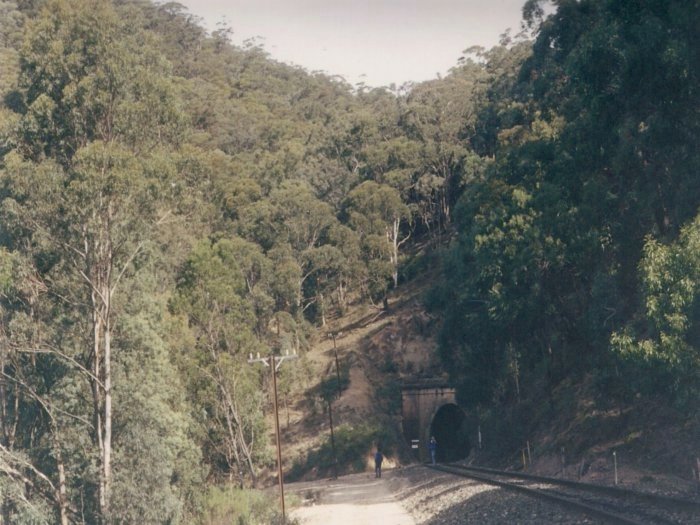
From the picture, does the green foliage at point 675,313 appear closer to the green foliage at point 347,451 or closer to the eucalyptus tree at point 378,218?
the green foliage at point 347,451

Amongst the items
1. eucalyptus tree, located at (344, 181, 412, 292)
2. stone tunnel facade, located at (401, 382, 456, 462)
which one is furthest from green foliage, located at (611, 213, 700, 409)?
eucalyptus tree, located at (344, 181, 412, 292)

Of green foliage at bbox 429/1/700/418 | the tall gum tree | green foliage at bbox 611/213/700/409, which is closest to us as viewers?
green foliage at bbox 611/213/700/409

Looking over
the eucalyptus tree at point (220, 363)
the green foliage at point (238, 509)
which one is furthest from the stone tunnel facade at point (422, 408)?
the green foliage at point (238, 509)

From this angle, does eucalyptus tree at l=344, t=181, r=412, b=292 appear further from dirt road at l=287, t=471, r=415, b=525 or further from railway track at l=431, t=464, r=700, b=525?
railway track at l=431, t=464, r=700, b=525

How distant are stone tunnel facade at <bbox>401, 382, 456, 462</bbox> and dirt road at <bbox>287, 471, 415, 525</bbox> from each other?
18829 millimetres

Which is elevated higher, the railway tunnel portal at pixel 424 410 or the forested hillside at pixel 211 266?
the forested hillside at pixel 211 266

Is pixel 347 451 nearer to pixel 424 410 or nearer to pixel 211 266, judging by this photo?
pixel 424 410

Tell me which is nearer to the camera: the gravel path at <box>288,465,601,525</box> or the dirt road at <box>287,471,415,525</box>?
the gravel path at <box>288,465,601,525</box>

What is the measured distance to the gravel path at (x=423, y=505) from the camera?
704 inches

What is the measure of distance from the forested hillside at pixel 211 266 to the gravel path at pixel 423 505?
15.8 ft

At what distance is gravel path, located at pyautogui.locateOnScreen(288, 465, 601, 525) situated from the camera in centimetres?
1788

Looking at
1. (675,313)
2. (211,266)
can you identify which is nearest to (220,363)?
(211,266)

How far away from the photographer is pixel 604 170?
28891 mm

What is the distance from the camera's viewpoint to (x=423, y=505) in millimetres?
26719
